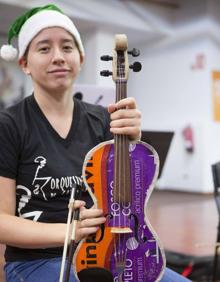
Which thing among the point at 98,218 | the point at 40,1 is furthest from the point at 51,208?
the point at 40,1

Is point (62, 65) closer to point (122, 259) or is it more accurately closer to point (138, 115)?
point (138, 115)

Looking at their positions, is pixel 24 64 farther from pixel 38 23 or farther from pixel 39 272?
pixel 39 272

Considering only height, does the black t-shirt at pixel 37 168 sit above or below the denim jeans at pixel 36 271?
above

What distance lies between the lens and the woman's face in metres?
1.07

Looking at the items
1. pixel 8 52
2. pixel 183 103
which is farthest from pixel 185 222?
pixel 8 52

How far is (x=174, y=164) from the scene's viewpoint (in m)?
7.02

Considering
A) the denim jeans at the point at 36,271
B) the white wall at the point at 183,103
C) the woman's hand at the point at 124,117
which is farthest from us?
the white wall at the point at 183,103

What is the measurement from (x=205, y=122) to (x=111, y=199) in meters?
5.88

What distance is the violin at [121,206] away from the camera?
35.2 inches

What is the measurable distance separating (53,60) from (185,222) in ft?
11.3

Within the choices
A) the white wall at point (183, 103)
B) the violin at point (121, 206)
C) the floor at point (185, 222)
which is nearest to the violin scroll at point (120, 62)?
the violin at point (121, 206)

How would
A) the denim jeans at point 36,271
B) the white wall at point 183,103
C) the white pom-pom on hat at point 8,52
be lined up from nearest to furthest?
the denim jeans at point 36,271
the white pom-pom on hat at point 8,52
the white wall at point 183,103

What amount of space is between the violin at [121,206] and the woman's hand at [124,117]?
0.7 inches

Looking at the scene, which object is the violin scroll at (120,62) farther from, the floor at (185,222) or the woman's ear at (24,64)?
the floor at (185,222)
